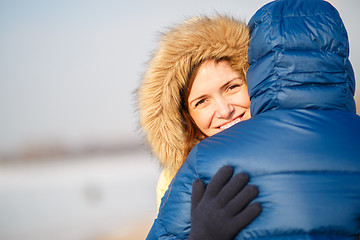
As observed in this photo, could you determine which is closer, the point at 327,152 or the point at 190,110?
the point at 327,152

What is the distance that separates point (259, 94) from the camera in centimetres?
125

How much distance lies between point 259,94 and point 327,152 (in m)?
0.37

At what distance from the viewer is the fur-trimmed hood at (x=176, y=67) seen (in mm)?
1550

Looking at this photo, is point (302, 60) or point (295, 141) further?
point (302, 60)

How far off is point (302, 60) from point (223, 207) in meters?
0.57

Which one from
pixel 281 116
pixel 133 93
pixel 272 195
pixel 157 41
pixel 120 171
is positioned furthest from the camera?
pixel 120 171

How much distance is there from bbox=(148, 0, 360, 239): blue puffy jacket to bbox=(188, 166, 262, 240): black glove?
0.03 meters

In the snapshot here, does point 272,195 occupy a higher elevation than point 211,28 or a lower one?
lower

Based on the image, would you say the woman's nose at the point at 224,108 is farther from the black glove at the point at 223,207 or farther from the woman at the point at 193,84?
the black glove at the point at 223,207

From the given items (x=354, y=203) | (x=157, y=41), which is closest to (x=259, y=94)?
(x=354, y=203)

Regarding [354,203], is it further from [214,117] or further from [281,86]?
[214,117]

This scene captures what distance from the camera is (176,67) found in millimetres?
1606

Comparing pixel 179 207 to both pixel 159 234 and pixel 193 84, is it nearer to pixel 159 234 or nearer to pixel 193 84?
pixel 159 234

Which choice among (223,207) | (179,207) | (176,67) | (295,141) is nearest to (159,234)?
(179,207)
